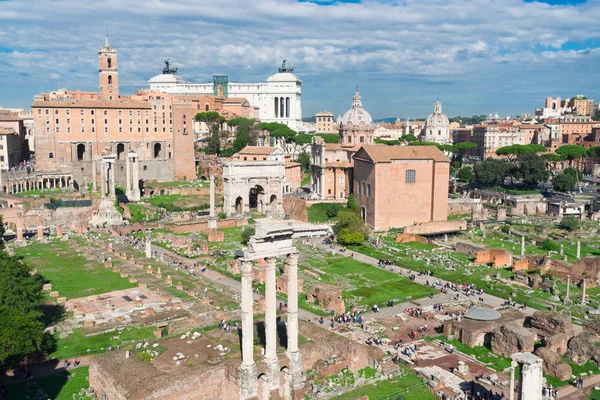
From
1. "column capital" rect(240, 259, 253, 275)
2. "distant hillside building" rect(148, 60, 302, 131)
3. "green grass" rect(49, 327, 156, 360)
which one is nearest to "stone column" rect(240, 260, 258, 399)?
"column capital" rect(240, 259, 253, 275)

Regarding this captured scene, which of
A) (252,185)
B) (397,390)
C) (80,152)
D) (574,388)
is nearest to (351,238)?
(252,185)

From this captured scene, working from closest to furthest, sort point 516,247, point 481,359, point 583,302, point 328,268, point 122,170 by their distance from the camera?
1. point 481,359
2. point 583,302
3. point 328,268
4. point 516,247
5. point 122,170

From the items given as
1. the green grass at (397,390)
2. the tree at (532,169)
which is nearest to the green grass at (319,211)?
the tree at (532,169)

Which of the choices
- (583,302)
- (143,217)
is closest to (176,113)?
(143,217)

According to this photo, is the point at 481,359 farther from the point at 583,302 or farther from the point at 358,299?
the point at 583,302

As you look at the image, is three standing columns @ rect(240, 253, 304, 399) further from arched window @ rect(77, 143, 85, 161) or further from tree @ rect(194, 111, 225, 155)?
tree @ rect(194, 111, 225, 155)

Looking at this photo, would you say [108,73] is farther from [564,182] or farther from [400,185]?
[564,182]
